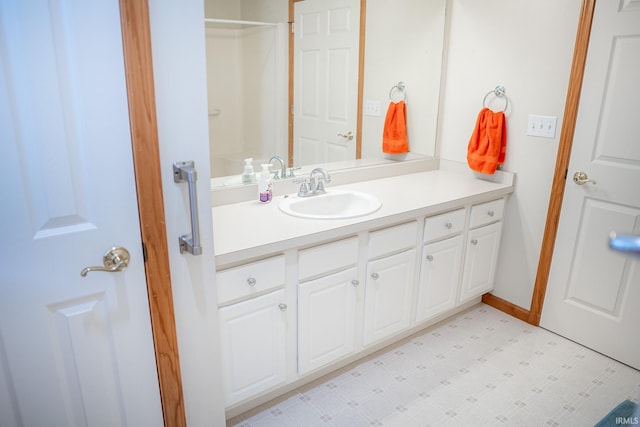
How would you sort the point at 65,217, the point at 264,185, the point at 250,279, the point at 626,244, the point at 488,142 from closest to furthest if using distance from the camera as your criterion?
the point at 626,244, the point at 65,217, the point at 250,279, the point at 264,185, the point at 488,142

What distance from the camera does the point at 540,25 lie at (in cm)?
228

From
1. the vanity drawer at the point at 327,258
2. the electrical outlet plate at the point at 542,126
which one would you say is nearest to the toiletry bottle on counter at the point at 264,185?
the vanity drawer at the point at 327,258

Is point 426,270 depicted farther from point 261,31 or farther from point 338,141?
point 261,31

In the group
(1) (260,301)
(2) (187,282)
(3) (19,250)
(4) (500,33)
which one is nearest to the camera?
(3) (19,250)

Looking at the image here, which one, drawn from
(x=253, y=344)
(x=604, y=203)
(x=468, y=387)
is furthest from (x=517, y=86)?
(x=253, y=344)

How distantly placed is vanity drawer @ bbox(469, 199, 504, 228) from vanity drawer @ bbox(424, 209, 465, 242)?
0.09m

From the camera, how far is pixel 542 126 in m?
2.36

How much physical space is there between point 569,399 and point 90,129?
7.15 feet

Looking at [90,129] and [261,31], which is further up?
[261,31]

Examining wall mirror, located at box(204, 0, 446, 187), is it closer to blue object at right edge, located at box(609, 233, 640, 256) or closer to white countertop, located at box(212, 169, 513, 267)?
white countertop, located at box(212, 169, 513, 267)

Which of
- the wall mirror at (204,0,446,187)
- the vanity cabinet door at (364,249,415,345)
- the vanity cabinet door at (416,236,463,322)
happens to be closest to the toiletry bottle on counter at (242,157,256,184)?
the wall mirror at (204,0,446,187)

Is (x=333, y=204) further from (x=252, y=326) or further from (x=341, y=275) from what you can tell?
(x=252, y=326)

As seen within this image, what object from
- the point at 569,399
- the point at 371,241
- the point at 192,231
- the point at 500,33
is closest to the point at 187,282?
the point at 192,231

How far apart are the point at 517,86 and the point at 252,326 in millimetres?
1865
